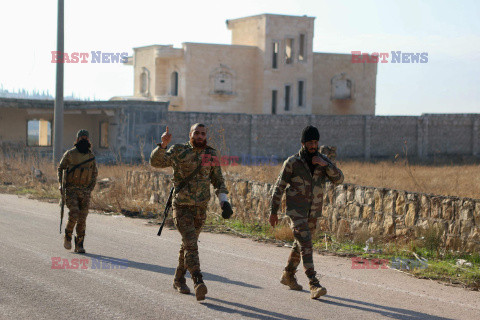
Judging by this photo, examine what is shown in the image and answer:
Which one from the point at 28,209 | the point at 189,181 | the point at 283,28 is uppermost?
the point at 283,28

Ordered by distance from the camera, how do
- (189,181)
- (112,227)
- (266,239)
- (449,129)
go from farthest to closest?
(449,129) → (112,227) → (266,239) → (189,181)

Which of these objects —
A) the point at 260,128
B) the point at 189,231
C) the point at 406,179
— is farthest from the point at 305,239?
the point at 260,128

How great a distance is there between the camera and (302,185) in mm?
7328

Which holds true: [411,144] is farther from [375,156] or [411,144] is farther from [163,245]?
[163,245]

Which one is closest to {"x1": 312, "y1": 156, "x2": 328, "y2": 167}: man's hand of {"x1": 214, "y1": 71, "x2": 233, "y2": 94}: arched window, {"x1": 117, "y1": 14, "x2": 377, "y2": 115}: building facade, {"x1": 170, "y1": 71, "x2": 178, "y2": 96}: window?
{"x1": 117, "y1": 14, "x2": 377, "y2": 115}: building facade

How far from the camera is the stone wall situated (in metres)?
9.64

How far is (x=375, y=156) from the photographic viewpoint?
41.4 m

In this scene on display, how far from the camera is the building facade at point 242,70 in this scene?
5066 centimetres

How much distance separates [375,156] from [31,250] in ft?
111

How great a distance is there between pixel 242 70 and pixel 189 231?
45322mm

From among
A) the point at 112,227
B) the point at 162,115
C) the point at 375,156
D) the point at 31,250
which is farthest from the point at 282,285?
the point at 375,156

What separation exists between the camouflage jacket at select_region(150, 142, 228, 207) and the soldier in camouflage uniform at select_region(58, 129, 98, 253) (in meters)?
3.35

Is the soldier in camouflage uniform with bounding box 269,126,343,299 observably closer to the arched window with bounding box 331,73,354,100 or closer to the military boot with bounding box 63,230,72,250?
the military boot with bounding box 63,230,72,250

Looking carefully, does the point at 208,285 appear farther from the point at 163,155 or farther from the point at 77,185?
the point at 77,185
